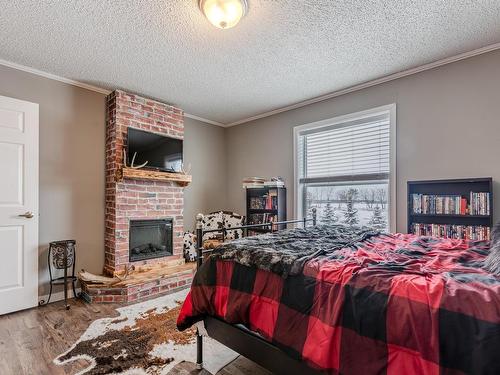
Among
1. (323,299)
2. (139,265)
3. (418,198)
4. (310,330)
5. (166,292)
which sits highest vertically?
(418,198)

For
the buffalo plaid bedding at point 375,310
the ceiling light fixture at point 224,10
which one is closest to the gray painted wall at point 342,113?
the buffalo plaid bedding at point 375,310

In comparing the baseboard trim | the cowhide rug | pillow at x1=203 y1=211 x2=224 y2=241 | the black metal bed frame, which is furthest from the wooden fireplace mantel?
the black metal bed frame

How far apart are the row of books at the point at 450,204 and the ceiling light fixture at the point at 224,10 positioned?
2413 millimetres

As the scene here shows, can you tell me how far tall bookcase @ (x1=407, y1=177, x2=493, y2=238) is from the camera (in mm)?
2408

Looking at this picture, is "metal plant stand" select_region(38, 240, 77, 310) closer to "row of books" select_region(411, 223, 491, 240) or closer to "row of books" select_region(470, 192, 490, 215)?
"row of books" select_region(411, 223, 491, 240)

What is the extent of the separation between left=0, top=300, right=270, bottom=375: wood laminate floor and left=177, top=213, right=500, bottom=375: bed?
1.28 ft

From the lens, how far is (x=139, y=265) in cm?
352

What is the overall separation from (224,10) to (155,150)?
2.28 meters

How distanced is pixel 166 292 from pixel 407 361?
2915 millimetres

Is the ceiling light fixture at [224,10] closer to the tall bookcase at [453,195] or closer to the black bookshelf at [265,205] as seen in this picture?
the tall bookcase at [453,195]

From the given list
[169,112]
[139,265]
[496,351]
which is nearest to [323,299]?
[496,351]

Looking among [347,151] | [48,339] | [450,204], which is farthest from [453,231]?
[48,339]

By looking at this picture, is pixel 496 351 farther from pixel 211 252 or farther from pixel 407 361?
pixel 211 252

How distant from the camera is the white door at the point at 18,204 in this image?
2.67m
